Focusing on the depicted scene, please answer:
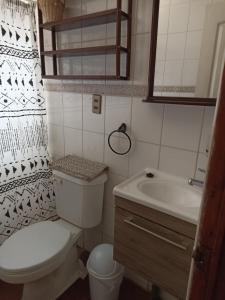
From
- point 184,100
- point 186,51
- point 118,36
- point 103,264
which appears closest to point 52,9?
point 118,36

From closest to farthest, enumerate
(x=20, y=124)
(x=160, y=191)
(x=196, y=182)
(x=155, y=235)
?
(x=155, y=235) < (x=196, y=182) < (x=160, y=191) < (x=20, y=124)

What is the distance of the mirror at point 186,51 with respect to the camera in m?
1.01

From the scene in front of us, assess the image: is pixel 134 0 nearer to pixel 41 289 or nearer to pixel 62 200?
pixel 62 200

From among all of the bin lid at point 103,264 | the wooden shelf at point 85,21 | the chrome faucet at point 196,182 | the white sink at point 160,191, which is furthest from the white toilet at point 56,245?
the wooden shelf at point 85,21

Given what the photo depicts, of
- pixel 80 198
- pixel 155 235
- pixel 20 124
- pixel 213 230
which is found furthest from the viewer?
pixel 20 124

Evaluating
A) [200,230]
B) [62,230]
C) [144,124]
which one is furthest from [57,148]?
[200,230]

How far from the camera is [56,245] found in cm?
135

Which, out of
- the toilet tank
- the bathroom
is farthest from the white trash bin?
the toilet tank

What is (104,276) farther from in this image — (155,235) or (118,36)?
(118,36)

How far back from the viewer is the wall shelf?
3.92 ft

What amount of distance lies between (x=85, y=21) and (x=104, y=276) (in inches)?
60.1

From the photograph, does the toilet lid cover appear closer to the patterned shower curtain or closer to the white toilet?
the white toilet

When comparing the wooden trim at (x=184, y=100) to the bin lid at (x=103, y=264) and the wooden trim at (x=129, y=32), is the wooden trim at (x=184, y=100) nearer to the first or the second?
the wooden trim at (x=129, y=32)

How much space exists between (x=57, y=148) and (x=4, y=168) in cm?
45
